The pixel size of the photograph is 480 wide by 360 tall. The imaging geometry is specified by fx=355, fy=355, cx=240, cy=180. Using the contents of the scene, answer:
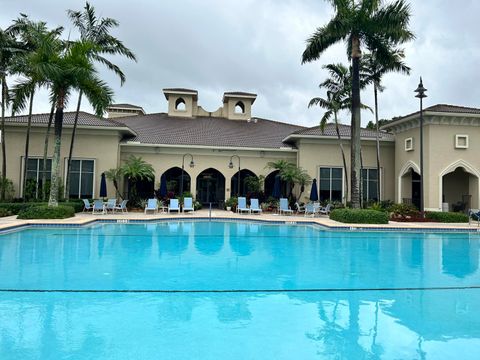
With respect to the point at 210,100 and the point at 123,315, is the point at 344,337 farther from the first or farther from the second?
the point at 210,100

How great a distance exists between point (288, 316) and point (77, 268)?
5.00m

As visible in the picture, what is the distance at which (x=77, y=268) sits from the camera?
25.4ft

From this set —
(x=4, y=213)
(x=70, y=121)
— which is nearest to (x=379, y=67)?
(x=70, y=121)

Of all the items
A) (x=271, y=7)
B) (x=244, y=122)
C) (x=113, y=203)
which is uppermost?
(x=271, y=7)

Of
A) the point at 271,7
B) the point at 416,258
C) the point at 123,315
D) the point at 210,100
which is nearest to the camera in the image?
the point at 123,315

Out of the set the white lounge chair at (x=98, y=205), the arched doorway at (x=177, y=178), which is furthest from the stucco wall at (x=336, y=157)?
the white lounge chair at (x=98, y=205)

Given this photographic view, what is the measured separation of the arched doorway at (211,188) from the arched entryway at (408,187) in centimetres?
1189

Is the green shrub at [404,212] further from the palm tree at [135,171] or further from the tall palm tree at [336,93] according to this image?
the palm tree at [135,171]

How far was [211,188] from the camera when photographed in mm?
26297

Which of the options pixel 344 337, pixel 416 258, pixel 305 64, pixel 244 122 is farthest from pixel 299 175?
pixel 344 337

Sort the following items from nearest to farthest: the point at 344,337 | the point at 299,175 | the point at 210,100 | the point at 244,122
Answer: the point at 344,337 < the point at 299,175 < the point at 244,122 < the point at 210,100

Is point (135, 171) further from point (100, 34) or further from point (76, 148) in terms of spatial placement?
point (100, 34)

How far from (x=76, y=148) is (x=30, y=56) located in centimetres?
726

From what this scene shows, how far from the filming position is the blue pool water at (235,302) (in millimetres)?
4121
